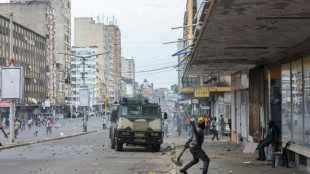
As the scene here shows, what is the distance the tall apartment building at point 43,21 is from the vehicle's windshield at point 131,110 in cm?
8172

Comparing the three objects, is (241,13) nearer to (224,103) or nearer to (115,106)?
(115,106)

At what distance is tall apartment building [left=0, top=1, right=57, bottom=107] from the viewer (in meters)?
107

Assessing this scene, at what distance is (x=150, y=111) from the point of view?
25.6 metres

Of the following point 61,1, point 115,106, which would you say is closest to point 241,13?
point 115,106

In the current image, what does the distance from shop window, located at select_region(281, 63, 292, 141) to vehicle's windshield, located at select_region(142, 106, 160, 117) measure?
335 inches

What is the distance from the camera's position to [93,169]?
16.4 metres

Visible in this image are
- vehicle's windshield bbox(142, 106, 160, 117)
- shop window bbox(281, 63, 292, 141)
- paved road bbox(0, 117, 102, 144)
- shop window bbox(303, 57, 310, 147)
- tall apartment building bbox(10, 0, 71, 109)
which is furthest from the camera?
tall apartment building bbox(10, 0, 71, 109)

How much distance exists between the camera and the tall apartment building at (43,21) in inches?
4218

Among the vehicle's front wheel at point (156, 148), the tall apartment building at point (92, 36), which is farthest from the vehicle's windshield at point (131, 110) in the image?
the tall apartment building at point (92, 36)

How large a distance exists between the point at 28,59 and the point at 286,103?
3436 inches

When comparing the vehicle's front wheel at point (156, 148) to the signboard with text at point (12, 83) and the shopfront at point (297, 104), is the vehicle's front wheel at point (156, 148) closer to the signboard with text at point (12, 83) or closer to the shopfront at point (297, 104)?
the shopfront at point (297, 104)

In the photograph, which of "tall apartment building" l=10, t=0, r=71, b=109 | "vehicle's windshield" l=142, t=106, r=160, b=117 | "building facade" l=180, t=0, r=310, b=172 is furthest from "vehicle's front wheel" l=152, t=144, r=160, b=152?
"tall apartment building" l=10, t=0, r=71, b=109

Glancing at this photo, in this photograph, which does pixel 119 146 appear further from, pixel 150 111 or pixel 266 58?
pixel 266 58

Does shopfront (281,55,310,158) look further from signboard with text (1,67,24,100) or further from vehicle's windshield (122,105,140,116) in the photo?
signboard with text (1,67,24,100)
